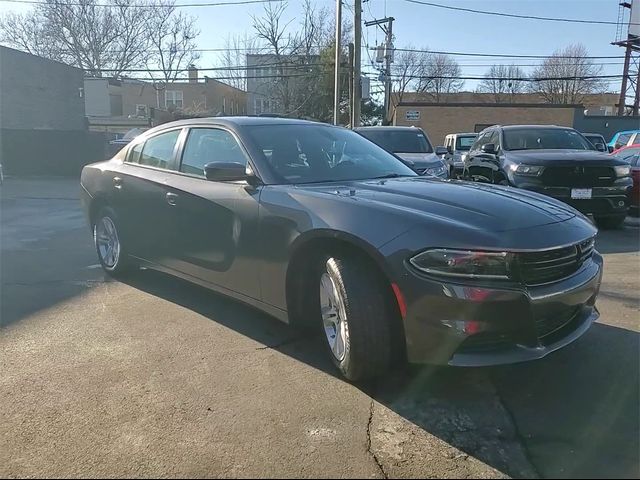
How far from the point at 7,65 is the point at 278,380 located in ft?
83.9

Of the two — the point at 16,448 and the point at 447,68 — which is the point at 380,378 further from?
the point at 447,68

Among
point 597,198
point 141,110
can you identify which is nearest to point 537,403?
point 597,198

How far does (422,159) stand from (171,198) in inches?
253

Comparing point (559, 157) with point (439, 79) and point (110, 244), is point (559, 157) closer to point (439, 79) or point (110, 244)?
point (110, 244)

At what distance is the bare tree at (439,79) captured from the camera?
2562 inches

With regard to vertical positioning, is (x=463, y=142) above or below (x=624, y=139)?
below

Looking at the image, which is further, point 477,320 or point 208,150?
point 208,150

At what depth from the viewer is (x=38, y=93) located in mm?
26062

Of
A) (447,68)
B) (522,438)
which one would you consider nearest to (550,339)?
(522,438)

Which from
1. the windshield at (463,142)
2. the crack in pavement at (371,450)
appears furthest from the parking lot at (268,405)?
the windshield at (463,142)

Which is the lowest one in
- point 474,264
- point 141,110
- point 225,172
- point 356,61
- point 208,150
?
point 474,264

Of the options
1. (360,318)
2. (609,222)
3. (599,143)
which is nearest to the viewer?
(360,318)

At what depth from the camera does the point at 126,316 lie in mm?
4609

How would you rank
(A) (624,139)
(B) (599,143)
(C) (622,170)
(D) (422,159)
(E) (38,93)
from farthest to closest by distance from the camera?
(E) (38,93) < (A) (624,139) < (B) (599,143) < (D) (422,159) < (C) (622,170)
